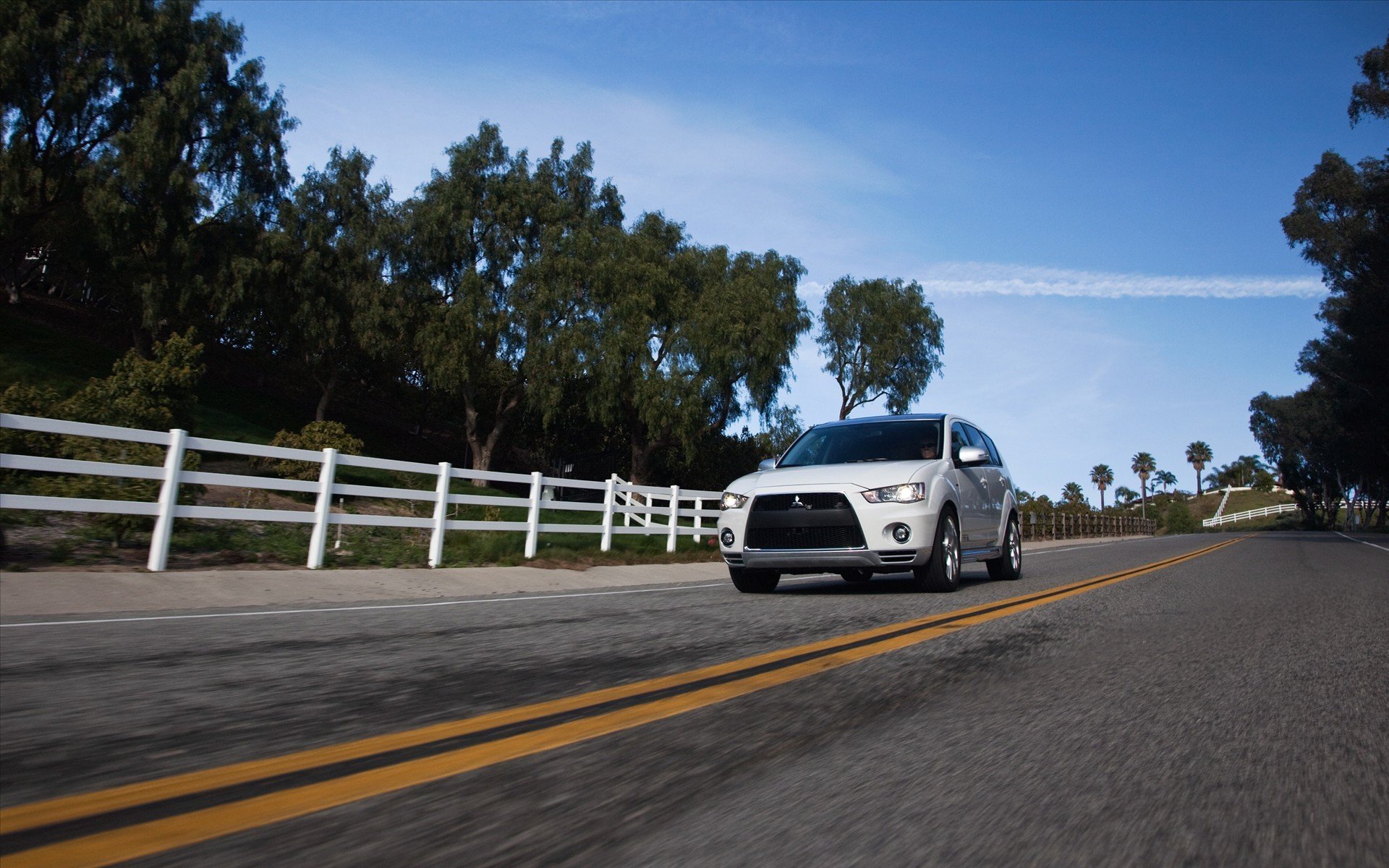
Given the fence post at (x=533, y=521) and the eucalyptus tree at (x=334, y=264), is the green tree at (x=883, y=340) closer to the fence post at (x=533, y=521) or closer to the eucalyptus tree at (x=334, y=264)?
the eucalyptus tree at (x=334, y=264)

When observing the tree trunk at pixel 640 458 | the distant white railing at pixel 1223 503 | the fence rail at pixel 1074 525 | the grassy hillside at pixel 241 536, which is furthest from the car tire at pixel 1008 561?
the distant white railing at pixel 1223 503

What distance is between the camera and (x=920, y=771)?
100.0 inches

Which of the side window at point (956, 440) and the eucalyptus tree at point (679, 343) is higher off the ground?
the eucalyptus tree at point (679, 343)

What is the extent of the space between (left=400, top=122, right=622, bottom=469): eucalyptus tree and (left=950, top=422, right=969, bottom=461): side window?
93.5 feet

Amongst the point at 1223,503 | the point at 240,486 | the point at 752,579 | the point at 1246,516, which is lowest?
the point at 752,579

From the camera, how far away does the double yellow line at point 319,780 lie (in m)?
1.77

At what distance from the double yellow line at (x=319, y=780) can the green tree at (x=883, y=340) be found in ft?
161

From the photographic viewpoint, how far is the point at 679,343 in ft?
127

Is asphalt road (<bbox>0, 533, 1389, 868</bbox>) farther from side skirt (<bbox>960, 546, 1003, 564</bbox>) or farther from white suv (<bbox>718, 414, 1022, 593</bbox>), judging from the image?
side skirt (<bbox>960, 546, 1003, 564</bbox>)

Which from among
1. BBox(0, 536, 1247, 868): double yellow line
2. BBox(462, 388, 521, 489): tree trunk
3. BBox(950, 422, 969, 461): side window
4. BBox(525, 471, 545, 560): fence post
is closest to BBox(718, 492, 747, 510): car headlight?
BBox(950, 422, 969, 461): side window

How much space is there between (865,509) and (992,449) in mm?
4056

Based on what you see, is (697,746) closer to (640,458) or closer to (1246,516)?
(640,458)

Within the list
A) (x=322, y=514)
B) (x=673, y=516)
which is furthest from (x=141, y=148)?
(x=322, y=514)

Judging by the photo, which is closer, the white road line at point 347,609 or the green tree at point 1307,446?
the white road line at point 347,609
